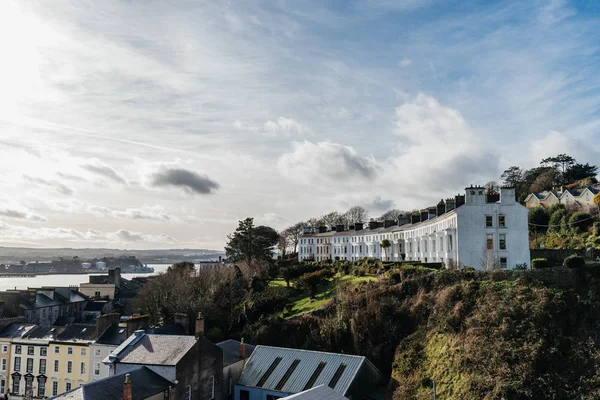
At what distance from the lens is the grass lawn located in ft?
151

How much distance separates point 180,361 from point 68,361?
24143 mm

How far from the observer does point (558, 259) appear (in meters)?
41.7

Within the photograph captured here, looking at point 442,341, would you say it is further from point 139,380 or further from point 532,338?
point 139,380

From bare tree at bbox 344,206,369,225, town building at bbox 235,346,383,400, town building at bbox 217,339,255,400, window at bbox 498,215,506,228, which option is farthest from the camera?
bare tree at bbox 344,206,369,225

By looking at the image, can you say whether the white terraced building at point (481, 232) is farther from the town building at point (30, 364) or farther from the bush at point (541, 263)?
the town building at point (30, 364)

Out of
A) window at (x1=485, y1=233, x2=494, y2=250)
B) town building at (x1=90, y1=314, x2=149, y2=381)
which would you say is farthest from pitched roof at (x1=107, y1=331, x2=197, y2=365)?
window at (x1=485, y1=233, x2=494, y2=250)

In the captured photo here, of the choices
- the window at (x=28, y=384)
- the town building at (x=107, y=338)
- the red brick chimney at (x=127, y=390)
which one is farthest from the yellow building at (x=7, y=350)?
the red brick chimney at (x=127, y=390)

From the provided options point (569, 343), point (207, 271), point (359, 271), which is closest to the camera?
point (569, 343)

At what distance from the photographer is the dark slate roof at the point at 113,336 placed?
140ft

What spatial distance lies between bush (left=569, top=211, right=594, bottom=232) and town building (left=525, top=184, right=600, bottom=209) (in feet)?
25.5

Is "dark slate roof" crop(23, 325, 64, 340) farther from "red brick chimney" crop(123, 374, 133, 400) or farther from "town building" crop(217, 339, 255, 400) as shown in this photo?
"red brick chimney" crop(123, 374, 133, 400)

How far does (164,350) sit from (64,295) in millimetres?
54438

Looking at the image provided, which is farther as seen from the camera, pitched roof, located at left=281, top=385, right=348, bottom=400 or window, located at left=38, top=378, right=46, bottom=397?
window, located at left=38, top=378, right=46, bottom=397

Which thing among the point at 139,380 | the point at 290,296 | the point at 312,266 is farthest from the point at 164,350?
the point at 312,266
